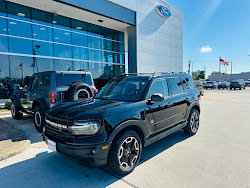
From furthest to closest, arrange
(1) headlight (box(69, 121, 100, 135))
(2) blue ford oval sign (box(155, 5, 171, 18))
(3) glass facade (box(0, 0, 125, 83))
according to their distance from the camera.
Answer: (2) blue ford oval sign (box(155, 5, 171, 18)) < (3) glass facade (box(0, 0, 125, 83)) < (1) headlight (box(69, 121, 100, 135))

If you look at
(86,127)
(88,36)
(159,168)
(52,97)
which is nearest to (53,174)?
(86,127)

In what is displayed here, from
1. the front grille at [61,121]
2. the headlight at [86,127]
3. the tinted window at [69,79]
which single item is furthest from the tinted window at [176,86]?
the tinted window at [69,79]

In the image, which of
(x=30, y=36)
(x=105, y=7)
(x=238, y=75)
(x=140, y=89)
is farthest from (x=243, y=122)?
(x=238, y=75)


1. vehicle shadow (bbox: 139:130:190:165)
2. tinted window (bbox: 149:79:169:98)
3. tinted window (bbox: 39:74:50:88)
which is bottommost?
vehicle shadow (bbox: 139:130:190:165)

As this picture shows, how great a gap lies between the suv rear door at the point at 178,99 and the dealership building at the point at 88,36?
410 inches

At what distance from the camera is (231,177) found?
2861mm

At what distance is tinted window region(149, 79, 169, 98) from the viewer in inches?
147

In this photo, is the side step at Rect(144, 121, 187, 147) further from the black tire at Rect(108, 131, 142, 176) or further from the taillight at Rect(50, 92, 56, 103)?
the taillight at Rect(50, 92, 56, 103)

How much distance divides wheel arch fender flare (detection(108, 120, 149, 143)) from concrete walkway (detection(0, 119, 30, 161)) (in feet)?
8.36

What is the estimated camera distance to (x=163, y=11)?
18422mm

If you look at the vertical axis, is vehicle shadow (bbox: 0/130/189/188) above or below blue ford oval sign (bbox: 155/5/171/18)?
below

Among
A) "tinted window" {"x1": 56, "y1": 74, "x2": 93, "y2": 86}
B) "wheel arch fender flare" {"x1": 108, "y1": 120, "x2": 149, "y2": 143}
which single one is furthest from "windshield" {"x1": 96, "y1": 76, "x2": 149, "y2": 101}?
"tinted window" {"x1": 56, "y1": 74, "x2": 93, "y2": 86}

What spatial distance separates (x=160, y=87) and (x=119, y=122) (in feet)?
5.12

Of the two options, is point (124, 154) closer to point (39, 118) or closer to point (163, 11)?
point (39, 118)
